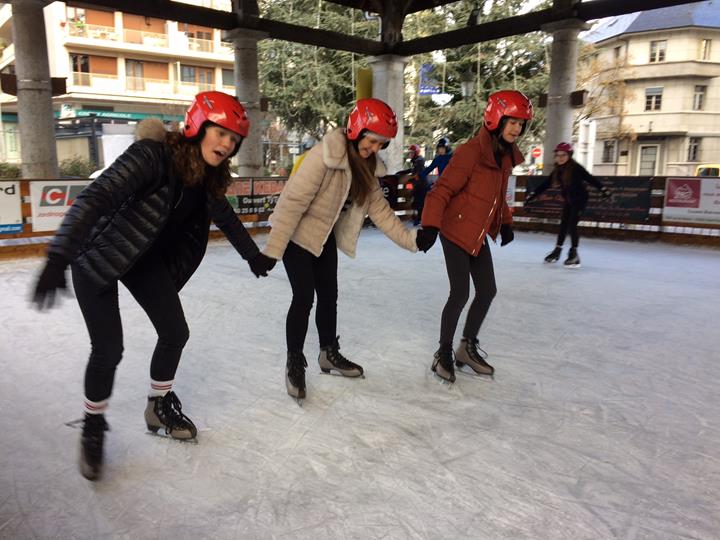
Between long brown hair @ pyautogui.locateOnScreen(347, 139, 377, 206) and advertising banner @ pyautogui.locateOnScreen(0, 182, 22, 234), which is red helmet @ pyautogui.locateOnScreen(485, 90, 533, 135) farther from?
advertising banner @ pyautogui.locateOnScreen(0, 182, 22, 234)

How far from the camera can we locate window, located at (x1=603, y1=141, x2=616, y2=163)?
112 feet

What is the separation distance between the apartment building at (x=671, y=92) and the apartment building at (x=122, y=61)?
22520 mm

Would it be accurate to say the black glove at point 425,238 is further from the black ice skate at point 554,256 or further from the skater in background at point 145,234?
the black ice skate at point 554,256

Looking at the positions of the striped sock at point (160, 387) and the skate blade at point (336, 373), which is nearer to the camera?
the striped sock at point (160, 387)

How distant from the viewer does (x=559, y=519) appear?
1.99m

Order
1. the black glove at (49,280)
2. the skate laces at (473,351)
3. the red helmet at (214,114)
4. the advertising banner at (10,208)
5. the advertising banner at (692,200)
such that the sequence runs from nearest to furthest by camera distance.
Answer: the black glove at (49,280) < the red helmet at (214,114) < the skate laces at (473,351) < the advertising banner at (10,208) < the advertising banner at (692,200)

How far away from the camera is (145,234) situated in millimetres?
2080

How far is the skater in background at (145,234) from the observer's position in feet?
6.31

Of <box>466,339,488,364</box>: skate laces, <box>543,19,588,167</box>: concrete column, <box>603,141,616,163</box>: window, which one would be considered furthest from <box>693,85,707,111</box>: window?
<box>466,339,488,364</box>: skate laces

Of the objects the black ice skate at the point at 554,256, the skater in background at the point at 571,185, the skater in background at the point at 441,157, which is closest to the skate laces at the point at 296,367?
the skater in background at the point at 571,185

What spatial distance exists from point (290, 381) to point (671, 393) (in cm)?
209

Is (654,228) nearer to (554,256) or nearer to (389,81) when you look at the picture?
(554,256)

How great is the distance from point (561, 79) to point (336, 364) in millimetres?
8561

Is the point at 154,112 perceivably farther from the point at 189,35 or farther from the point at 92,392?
the point at 92,392
